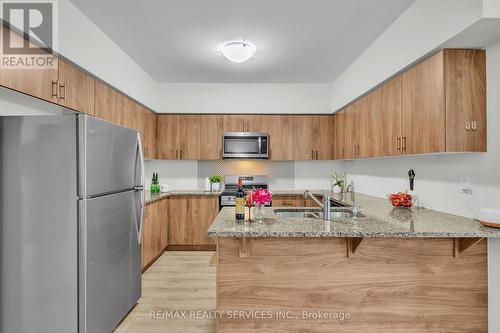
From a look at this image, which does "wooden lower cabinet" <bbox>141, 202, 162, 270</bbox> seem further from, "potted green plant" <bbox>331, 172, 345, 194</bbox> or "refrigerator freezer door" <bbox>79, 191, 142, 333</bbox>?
"potted green plant" <bbox>331, 172, 345, 194</bbox>

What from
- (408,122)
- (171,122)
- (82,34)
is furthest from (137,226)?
(408,122)

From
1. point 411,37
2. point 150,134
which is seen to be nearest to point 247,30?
point 411,37

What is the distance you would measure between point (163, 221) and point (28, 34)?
2791 millimetres

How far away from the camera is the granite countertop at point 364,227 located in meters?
1.67

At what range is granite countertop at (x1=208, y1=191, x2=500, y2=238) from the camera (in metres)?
1.67

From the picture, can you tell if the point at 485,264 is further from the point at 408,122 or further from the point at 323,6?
the point at 323,6

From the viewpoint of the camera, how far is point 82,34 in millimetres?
2504

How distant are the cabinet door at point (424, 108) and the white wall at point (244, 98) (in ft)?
6.90

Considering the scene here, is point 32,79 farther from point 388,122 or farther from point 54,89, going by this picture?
point 388,122

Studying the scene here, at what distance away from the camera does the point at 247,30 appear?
9.25ft

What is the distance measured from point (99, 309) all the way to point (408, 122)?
281 centimetres

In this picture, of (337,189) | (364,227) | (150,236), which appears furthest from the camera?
(337,189)

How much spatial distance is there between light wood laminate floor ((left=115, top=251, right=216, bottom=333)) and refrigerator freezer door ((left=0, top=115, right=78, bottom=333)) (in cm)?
67

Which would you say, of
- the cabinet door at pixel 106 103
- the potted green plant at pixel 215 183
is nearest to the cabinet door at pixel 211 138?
the potted green plant at pixel 215 183
